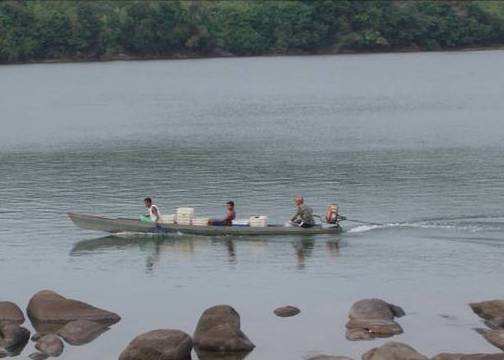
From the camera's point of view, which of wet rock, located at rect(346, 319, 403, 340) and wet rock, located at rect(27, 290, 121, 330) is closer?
wet rock, located at rect(346, 319, 403, 340)

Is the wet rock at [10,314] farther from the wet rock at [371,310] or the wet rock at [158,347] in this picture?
the wet rock at [371,310]

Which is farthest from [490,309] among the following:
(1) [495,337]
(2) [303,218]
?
(2) [303,218]

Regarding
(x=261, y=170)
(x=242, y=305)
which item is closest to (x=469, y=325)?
(x=242, y=305)

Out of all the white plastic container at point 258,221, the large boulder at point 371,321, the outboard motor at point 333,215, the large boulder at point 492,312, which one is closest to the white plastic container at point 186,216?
the white plastic container at point 258,221

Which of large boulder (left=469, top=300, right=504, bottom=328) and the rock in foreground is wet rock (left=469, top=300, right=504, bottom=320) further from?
the rock in foreground

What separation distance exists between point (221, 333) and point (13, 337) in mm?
8071

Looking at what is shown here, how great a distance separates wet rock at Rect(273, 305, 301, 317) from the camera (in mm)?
44219

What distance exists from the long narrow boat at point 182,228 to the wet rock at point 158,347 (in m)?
19.7

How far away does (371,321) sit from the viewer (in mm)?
41625

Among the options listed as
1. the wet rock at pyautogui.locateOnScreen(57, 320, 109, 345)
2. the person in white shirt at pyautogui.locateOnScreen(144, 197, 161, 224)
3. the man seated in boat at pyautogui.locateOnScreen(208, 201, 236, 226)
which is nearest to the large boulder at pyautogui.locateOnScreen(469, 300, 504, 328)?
the wet rock at pyautogui.locateOnScreen(57, 320, 109, 345)

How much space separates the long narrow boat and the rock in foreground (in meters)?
15.3

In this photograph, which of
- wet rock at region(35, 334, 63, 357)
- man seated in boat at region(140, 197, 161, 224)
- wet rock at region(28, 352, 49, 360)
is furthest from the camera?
man seated in boat at region(140, 197, 161, 224)

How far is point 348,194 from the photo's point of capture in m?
71.5

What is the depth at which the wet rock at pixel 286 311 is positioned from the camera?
145 feet
